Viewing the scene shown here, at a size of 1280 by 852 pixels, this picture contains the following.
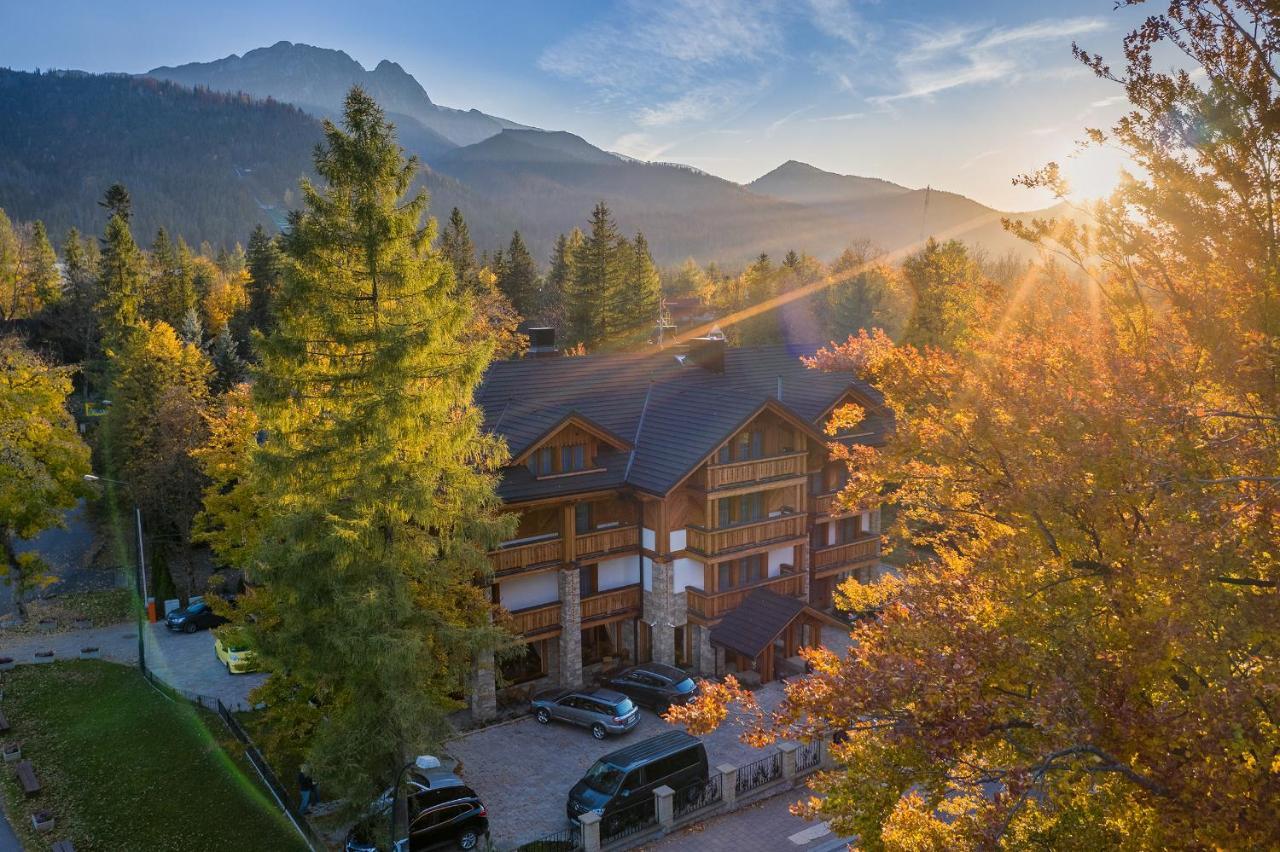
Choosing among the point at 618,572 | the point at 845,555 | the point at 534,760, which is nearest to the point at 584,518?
the point at 618,572

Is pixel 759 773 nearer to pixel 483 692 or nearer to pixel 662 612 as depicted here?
pixel 662 612

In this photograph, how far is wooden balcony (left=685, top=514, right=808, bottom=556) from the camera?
2553 cm

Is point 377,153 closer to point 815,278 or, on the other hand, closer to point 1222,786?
point 1222,786

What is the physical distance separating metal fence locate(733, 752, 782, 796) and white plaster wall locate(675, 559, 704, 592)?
22.6ft

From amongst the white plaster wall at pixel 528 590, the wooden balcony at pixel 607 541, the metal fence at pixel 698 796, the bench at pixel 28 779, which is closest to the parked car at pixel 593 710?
the white plaster wall at pixel 528 590

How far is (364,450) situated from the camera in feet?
47.8

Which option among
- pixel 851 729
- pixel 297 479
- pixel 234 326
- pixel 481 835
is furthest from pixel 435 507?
pixel 234 326

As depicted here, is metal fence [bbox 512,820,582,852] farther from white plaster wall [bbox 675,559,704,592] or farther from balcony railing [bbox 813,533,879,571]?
balcony railing [bbox 813,533,879,571]

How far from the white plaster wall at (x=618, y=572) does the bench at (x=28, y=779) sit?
15.4 metres

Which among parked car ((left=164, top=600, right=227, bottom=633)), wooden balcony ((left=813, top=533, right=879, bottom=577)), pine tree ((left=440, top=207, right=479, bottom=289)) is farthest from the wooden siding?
pine tree ((left=440, top=207, right=479, bottom=289))

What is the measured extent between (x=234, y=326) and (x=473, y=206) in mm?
137626

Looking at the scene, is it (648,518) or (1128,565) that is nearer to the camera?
(1128,565)

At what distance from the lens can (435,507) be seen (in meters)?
15.2

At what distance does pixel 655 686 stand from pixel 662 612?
2829mm
